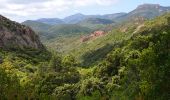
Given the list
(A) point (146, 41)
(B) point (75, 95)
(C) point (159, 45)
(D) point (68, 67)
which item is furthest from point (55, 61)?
(C) point (159, 45)

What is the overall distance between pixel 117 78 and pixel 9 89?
40353mm

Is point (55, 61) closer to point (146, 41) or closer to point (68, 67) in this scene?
point (68, 67)

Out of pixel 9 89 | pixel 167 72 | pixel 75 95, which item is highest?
pixel 167 72

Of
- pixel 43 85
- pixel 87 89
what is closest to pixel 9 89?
pixel 87 89

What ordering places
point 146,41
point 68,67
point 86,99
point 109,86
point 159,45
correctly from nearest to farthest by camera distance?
point 159,45 < point 86,99 < point 109,86 < point 146,41 < point 68,67

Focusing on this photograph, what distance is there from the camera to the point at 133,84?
326 ft

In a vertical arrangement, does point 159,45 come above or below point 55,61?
above

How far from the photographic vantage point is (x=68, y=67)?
161000 mm

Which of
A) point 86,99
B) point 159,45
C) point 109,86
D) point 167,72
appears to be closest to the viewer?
point 167,72

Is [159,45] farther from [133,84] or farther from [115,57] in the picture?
[115,57]

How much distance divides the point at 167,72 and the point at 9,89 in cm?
4882

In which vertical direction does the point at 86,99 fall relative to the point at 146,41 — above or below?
below

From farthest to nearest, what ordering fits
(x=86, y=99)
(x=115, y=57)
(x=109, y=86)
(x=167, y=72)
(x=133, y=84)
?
(x=115, y=57) < (x=109, y=86) < (x=86, y=99) < (x=133, y=84) < (x=167, y=72)

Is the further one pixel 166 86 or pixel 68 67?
pixel 68 67
